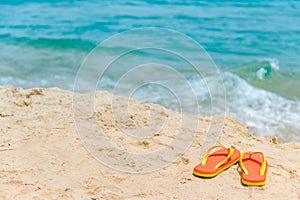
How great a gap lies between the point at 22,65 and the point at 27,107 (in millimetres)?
4138

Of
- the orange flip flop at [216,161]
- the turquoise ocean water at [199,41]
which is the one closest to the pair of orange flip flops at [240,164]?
the orange flip flop at [216,161]

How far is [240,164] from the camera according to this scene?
3156 mm

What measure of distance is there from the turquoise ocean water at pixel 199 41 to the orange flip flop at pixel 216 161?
1914 mm

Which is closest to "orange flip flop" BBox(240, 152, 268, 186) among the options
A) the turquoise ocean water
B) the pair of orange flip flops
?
the pair of orange flip flops

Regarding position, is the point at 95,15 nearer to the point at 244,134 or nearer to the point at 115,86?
the point at 115,86

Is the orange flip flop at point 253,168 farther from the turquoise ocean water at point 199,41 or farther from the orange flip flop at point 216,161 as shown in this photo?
the turquoise ocean water at point 199,41

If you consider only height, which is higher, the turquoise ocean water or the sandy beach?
the turquoise ocean water

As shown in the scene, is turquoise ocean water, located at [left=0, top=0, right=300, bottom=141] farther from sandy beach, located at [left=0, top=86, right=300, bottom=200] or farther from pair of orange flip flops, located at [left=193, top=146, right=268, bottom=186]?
pair of orange flip flops, located at [left=193, top=146, right=268, bottom=186]

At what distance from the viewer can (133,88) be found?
6625mm

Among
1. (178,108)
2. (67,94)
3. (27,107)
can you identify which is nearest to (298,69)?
(178,108)

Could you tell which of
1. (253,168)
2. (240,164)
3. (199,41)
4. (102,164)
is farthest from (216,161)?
(199,41)

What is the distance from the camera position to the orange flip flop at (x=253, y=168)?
2.89 metres

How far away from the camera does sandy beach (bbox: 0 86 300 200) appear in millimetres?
2766

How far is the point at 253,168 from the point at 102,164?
1198 millimetres
